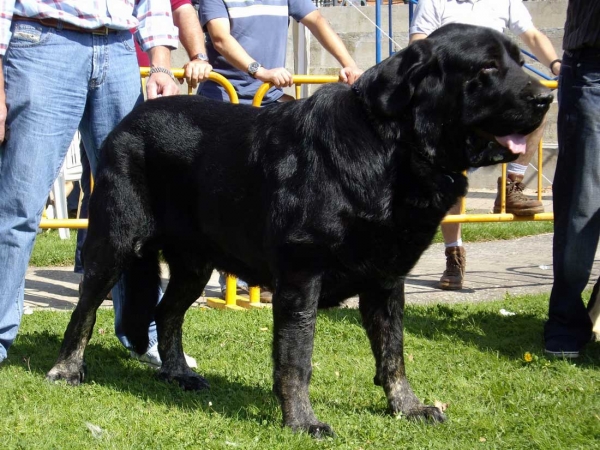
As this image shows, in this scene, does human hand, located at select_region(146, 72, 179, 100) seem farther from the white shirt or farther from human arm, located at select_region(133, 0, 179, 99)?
the white shirt

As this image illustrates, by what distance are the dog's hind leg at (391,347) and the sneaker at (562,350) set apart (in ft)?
4.30

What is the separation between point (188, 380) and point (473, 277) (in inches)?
152

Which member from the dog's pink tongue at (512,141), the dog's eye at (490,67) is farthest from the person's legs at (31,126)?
the dog's pink tongue at (512,141)

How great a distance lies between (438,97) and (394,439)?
1.49 metres

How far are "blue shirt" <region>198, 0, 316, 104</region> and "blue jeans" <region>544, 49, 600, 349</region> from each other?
2.17 meters

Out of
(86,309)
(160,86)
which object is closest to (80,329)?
(86,309)

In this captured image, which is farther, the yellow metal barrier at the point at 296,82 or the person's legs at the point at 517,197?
the person's legs at the point at 517,197

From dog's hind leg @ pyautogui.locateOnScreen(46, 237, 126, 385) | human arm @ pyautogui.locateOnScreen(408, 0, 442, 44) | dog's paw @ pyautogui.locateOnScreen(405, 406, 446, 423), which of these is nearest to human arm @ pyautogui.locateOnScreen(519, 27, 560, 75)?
human arm @ pyautogui.locateOnScreen(408, 0, 442, 44)

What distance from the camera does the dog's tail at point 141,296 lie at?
4641 millimetres

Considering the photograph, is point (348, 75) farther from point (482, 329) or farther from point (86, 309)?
point (86, 309)

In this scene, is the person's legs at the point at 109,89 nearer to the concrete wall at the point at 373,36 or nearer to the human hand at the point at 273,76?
the human hand at the point at 273,76

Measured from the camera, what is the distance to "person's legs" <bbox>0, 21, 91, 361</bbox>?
4258 mm

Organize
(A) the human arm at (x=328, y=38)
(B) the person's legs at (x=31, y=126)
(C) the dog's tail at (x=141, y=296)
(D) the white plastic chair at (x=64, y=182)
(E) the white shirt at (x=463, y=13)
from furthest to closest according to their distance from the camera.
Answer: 1. (D) the white plastic chair at (x=64, y=182)
2. (E) the white shirt at (x=463, y=13)
3. (A) the human arm at (x=328, y=38)
4. (C) the dog's tail at (x=141, y=296)
5. (B) the person's legs at (x=31, y=126)

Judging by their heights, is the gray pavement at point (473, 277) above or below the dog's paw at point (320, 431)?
below
